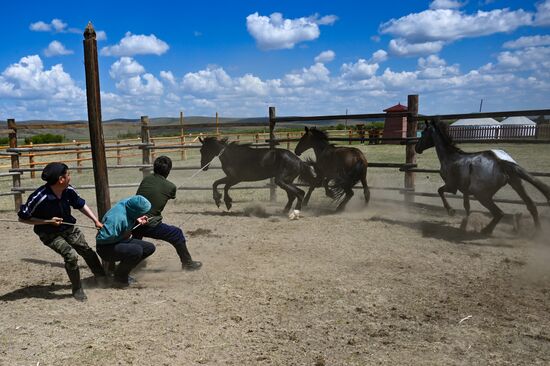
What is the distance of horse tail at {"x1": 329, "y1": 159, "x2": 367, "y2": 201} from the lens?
9609 mm

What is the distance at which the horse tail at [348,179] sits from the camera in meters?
9.61

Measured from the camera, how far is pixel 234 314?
4.30 m

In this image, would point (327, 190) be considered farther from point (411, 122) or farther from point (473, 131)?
point (473, 131)

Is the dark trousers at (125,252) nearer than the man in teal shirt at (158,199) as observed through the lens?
Yes

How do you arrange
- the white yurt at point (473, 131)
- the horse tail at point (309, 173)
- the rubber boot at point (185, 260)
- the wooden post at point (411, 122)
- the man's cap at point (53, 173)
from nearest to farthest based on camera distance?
1. the man's cap at point (53, 173)
2. the rubber boot at point (185, 260)
3. the wooden post at point (411, 122)
4. the horse tail at point (309, 173)
5. the white yurt at point (473, 131)

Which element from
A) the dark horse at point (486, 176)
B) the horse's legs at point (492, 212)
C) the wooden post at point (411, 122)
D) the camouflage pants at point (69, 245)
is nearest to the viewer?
the camouflage pants at point (69, 245)

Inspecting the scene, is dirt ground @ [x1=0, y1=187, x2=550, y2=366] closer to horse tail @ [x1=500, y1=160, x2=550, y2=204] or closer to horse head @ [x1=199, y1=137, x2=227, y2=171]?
horse tail @ [x1=500, y1=160, x2=550, y2=204]

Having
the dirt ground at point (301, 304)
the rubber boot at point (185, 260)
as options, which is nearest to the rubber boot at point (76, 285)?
the dirt ground at point (301, 304)

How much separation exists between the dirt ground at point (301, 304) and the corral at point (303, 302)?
15 millimetres

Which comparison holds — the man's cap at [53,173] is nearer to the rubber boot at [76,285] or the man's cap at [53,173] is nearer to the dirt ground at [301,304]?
the rubber boot at [76,285]

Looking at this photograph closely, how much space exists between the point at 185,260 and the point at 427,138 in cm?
514

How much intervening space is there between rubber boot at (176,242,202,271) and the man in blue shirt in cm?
100

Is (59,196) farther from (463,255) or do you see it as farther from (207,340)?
(463,255)

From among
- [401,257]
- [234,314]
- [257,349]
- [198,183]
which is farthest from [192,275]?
[198,183]
